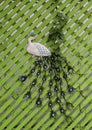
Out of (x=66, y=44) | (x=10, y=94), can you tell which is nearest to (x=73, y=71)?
(x=66, y=44)

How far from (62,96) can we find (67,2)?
0.88m

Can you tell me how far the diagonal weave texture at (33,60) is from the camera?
2199 millimetres

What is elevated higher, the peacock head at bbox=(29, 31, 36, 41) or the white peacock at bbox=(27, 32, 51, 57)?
the peacock head at bbox=(29, 31, 36, 41)

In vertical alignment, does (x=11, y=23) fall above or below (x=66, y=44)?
above

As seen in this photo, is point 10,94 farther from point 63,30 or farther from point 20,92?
point 63,30

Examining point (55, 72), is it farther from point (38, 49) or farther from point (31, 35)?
point (31, 35)

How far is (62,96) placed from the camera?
2193mm

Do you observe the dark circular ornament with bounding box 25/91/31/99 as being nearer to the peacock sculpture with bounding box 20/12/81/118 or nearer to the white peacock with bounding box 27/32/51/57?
the peacock sculpture with bounding box 20/12/81/118

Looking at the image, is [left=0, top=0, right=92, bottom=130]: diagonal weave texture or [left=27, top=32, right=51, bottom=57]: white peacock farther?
[left=0, top=0, right=92, bottom=130]: diagonal weave texture

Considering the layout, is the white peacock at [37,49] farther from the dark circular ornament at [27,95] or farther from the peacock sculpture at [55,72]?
the dark circular ornament at [27,95]

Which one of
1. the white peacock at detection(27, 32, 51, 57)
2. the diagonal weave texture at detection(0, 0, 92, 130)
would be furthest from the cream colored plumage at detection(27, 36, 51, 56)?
the diagonal weave texture at detection(0, 0, 92, 130)

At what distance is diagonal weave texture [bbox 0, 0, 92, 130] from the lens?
7.22 ft

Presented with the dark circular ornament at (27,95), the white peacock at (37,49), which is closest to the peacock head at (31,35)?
the white peacock at (37,49)

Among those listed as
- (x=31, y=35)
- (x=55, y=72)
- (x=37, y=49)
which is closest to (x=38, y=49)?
(x=37, y=49)
